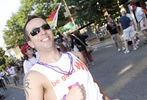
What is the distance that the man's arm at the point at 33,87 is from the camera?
55.9 inches

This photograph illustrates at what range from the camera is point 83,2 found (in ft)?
61.5

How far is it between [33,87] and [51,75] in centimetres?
19

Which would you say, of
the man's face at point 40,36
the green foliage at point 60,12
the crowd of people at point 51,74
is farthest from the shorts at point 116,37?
the green foliage at point 60,12

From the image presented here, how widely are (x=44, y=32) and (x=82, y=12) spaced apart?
1810cm

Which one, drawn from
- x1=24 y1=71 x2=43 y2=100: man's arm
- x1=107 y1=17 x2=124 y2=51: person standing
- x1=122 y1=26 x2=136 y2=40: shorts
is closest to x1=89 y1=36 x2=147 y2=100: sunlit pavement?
x1=122 y1=26 x2=136 y2=40: shorts

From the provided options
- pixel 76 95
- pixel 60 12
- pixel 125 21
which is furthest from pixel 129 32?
pixel 60 12

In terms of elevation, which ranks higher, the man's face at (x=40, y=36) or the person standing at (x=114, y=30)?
the man's face at (x=40, y=36)

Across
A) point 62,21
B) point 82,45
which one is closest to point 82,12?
point 82,45

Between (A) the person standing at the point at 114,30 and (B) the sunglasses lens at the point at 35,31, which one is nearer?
(B) the sunglasses lens at the point at 35,31

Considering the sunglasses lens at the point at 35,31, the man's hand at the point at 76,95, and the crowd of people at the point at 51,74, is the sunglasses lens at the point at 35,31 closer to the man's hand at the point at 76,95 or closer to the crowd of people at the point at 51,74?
the crowd of people at the point at 51,74

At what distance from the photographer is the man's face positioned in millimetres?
1649

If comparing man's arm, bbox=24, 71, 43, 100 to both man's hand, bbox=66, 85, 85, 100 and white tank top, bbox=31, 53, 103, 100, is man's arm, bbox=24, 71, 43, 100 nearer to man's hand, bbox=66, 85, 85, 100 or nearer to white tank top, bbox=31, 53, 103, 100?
white tank top, bbox=31, 53, 103, 100

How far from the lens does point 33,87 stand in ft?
4.71

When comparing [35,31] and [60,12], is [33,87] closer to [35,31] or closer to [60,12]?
[35,31]
